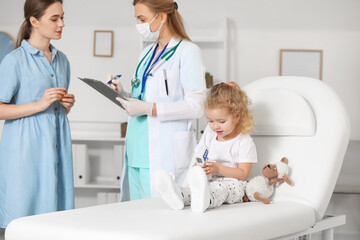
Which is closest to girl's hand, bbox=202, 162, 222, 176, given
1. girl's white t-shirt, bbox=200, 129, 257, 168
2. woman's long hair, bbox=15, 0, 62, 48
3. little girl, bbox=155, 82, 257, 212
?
little girl, bbox=155, 82, 257, 212

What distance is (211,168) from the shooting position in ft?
5.59

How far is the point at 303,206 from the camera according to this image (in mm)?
1728

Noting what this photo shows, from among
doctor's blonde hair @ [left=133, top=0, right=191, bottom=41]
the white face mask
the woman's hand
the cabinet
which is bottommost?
the cabinet

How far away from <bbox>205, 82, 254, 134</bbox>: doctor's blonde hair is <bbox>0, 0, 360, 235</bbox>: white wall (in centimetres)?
212

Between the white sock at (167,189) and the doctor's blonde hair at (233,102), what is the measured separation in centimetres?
41

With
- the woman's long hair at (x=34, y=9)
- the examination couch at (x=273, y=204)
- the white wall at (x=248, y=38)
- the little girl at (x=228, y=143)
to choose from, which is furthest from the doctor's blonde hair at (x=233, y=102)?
the white wall at (x=248, y=38)

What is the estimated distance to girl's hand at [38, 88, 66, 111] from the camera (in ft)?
6.28

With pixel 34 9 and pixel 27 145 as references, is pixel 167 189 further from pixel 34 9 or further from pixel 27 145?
pixel 34 9

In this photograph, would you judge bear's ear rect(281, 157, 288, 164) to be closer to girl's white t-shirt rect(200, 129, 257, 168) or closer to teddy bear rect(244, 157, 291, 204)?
teddy bear rect(244, 157, 291, 204)

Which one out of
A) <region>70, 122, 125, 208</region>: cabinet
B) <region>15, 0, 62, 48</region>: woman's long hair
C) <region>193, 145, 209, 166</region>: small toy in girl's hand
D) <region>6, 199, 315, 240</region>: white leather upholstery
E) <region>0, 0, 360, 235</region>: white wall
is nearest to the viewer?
<region>6, 199, 315, 240</region>: white leather upholstery

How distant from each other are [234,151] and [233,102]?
0.57ft

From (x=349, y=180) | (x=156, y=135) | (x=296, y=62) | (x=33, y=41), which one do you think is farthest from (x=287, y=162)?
(x=296, y=62)

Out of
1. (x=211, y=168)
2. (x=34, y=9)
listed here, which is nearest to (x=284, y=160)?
(x=211, y=168)

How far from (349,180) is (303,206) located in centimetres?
206
